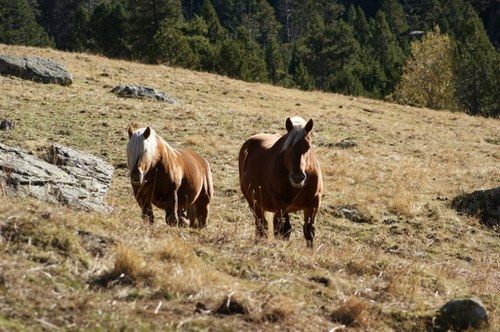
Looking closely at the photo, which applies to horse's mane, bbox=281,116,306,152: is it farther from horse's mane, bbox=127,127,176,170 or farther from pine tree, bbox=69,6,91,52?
pine tree, bbox=69,6,91,52

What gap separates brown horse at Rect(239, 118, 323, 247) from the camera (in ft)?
28.1

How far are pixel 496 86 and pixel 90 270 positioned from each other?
49.7 m

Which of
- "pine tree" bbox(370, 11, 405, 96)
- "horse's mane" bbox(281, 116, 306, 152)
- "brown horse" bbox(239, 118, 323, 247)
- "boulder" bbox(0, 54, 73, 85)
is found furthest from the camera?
"pine tree" bbox(370, 11, 405, 96)

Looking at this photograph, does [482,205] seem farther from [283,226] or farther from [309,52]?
[309,52]

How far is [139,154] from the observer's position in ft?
27.4

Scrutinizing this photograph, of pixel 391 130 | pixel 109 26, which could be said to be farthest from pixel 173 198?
pixel 109 26

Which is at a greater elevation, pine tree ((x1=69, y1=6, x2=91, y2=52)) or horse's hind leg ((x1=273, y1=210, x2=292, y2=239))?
pine tree ((x1=69, y1=6, x2=91, y2=52))

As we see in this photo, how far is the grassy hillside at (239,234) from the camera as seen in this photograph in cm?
479

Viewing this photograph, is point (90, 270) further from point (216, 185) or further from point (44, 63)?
point (44, 63)

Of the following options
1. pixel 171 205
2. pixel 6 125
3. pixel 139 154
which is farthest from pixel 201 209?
pixel 6 125

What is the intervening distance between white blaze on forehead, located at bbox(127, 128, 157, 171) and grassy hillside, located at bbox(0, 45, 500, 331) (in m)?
0.75

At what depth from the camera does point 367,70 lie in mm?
58625

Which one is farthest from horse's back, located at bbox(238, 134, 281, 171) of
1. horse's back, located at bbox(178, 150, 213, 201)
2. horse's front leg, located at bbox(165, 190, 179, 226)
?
horse's front leg, located at bbox(165, 190, 179, 226)

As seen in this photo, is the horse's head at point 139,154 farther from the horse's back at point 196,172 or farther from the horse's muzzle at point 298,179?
the horse's muzzle at point 298,179
